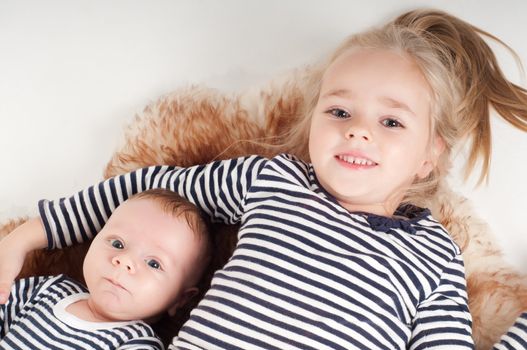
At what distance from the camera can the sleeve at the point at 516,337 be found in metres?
1.19

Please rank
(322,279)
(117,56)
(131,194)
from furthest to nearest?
(117,56) < (131,194) < (322,279)

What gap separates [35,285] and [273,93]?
0.66 m

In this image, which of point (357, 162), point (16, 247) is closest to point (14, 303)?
point (16, 247)

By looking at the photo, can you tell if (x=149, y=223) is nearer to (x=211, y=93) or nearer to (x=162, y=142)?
(x=162, y=142)

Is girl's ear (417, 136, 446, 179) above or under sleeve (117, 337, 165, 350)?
above

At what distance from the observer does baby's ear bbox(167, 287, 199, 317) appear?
4.43 ft

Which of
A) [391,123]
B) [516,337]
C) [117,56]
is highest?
[117,56]

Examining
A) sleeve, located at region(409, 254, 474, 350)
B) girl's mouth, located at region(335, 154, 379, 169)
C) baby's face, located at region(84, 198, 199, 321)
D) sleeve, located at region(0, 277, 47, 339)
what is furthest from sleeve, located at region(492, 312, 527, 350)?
sleeve, located at region(0, 277, 47, 339)

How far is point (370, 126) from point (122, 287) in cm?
56

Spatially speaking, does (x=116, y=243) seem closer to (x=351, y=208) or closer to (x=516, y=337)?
(x=351, y=208)

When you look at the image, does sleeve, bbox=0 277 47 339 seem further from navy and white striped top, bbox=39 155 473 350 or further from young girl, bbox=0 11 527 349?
navy and white striped top, bbox=39 155 473 350

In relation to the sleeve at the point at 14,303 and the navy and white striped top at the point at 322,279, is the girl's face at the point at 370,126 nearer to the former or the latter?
the navy and white striped top at the point at 322,279

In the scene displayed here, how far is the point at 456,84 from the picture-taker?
140 cm

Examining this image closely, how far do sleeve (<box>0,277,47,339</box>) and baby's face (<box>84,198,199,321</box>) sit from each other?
149mm
